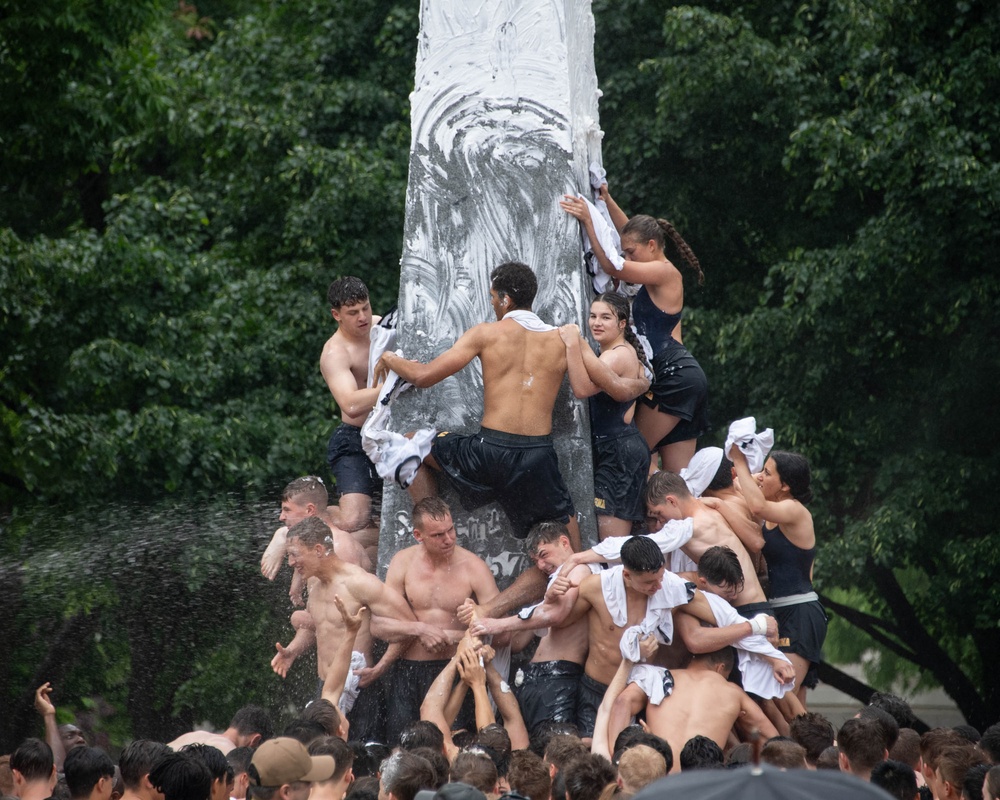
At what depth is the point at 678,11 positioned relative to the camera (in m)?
14.8

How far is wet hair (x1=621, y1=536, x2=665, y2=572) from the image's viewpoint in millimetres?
8148

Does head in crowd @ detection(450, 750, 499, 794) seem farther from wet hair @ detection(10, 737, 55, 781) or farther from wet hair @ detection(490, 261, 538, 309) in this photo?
wet hair @ detection(490, 261, 538, 309)

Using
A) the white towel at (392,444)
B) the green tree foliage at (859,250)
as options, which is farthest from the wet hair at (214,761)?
the green tree foliage at (859,250)

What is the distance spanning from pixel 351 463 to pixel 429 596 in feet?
5.36

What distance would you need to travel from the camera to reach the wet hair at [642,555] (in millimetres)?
→ 8148

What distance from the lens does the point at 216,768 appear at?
6188 millimetres

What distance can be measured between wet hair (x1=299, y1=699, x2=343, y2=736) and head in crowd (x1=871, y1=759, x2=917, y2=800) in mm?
3128

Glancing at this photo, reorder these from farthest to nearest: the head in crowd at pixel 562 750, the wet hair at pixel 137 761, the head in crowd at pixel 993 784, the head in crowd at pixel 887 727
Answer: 1. the head in crowd at pixel 887 727
2. the head in crowd at pixel 562 750
3. the wet hair at pixel 137 761
4. the head in crowd at pixel 993 784

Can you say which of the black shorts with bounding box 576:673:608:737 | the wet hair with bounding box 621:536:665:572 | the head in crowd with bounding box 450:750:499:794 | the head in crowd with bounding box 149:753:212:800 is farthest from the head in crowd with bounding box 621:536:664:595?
the head in crowd with bounding box 149:753:212:800

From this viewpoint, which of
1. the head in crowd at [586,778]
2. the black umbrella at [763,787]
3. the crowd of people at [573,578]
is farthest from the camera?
the crowd of people at [573,578]

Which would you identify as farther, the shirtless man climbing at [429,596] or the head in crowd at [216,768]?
the shirtless man climbing at [429,596]

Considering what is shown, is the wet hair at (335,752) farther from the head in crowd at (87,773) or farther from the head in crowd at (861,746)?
the head in crowd at (861,746)

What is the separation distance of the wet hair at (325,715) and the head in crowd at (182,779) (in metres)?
2.15

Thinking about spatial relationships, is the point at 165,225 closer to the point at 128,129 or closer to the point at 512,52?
the point at 128,129
